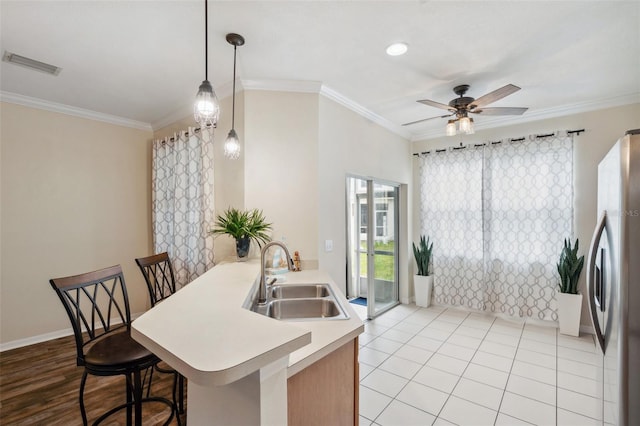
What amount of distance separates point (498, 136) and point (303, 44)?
3210 mm

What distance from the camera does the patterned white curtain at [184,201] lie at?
317 cm

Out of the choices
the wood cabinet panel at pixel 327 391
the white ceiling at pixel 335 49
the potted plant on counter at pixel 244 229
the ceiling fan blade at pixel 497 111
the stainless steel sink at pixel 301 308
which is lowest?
the wood cabinet panel at pixel 327 391

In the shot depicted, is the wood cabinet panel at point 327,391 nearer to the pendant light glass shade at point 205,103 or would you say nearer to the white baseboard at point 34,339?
the pendant light glass shade at point 205,103

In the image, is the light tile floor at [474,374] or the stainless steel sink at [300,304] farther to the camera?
the light tile floor at [474,374]

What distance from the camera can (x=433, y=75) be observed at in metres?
2.73

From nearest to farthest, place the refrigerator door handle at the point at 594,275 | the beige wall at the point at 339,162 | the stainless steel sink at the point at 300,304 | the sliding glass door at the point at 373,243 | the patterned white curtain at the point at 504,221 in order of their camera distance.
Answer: the refrigerator door handle at the point at 594,275, the stainless steel sink at the point at 300,304, the beige wall at the point at 339,162, the patterned white curtain at the point at 504,221, the sliding glass door at the point at 373,243

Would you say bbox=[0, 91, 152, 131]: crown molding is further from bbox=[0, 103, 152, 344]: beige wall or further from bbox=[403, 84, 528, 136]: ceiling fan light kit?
bbox=[403, 84, 528, 136]: ceiling fan light kit

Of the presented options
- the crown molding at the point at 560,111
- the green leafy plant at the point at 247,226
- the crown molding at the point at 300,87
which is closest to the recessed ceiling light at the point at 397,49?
the crown molding at the point at 300,87

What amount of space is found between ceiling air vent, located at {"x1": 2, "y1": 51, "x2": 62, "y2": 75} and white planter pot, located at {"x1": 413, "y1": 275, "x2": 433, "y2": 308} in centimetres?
488

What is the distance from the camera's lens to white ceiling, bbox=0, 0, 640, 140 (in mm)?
1862

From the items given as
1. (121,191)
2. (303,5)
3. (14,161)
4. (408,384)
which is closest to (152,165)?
(121,191)

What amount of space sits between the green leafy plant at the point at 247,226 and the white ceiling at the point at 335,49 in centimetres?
128

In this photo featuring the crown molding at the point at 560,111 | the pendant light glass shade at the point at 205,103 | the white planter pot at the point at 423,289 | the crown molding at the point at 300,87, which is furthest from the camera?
the white planter pot at the point at 423,289

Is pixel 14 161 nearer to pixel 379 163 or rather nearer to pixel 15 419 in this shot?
pixel 15 419
